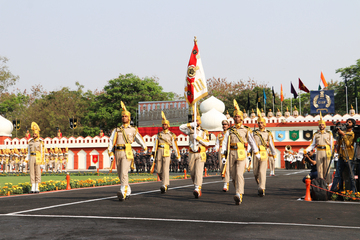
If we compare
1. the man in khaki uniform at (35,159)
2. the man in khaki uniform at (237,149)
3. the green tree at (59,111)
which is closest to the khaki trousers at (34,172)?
the man in khaki uniform at (35,159)

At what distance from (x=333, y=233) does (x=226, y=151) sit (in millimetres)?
4299

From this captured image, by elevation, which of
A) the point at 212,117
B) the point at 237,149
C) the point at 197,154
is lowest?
the point at 197,154

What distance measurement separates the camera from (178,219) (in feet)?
26.9

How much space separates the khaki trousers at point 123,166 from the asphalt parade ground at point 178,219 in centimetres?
52

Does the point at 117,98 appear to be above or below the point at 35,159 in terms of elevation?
above

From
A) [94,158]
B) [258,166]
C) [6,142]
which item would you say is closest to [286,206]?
[258,166]

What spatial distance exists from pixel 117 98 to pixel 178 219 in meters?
54.8

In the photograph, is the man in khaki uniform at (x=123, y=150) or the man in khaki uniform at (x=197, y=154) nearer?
the man in khaki uniform at (x=123, y=150)

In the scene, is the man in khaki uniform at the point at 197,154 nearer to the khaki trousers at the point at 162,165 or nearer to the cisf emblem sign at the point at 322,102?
the khaki trousers at the point at 162,165

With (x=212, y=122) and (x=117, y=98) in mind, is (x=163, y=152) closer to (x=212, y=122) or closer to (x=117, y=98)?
(x=212, y=122)

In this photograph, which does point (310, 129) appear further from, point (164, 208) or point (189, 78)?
point (164, 208)

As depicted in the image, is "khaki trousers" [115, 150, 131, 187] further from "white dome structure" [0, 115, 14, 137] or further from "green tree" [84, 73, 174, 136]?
"green tree" [84, 73, 174, 136]

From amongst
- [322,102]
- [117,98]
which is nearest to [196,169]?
[322,102]

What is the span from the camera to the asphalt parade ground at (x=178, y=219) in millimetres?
6777
